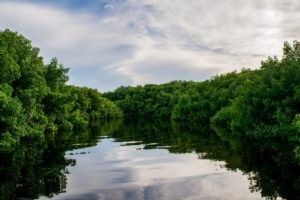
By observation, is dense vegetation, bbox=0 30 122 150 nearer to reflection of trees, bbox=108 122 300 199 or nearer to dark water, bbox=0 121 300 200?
dark water, bbox=0 121 300 200

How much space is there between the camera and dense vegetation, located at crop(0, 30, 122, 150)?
3938 centimetres

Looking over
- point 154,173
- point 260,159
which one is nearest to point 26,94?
point 154,173

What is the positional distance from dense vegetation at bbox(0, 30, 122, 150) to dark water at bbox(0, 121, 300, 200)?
293 cm

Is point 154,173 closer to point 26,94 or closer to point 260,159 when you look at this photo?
point 260,159

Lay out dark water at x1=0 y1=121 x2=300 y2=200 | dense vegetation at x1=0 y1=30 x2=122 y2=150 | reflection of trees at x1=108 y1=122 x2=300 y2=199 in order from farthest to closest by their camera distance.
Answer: dense vegetation at x1=0 y1=30 x2=122 y2=150, reflection of trees at x1=108 y1=122 x2=300 y2=199, dark water at x1=0 y1=121 x2=300 y2=200

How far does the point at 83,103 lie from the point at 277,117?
89.6 m

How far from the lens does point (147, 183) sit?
23609 mm

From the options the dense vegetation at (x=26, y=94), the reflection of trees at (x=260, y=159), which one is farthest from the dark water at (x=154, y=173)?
the dense vegetation at (x=26, y=94)

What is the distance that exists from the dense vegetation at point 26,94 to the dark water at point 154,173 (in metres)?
2.93

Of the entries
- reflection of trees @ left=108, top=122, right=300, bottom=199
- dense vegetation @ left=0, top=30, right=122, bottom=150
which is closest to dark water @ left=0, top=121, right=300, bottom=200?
reflection of trees @ left=108, top=122, right=300, bottom=199

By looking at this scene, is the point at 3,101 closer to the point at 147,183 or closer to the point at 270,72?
the point at 147,183

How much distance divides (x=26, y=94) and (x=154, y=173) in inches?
Answer: 954

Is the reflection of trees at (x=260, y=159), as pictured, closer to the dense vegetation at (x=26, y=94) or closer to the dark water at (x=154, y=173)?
the dark water at (x=154, y=173)

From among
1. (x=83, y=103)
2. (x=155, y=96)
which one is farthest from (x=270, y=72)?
(x=155, y=96)
